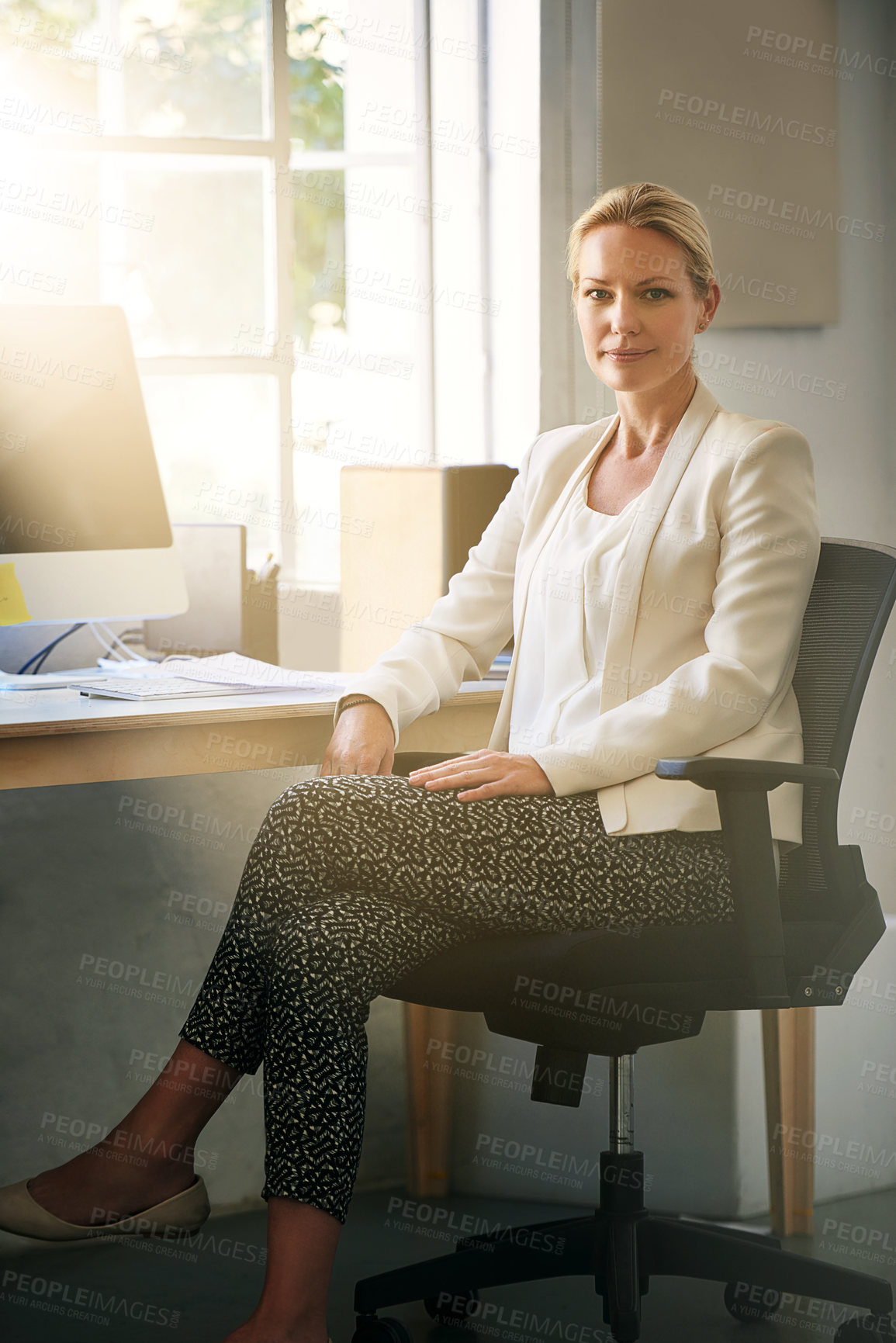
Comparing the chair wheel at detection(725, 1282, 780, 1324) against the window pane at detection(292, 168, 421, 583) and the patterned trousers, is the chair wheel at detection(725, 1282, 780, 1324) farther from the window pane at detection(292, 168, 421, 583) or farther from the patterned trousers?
the window pane at detection(292, 168, 421, 583)

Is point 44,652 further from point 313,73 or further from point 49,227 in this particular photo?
point 313,73

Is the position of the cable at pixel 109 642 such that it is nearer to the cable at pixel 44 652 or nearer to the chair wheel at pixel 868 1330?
the cable at pixel 44 652

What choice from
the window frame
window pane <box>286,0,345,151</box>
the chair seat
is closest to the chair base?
the chair seat

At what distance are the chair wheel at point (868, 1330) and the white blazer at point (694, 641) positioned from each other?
0.62m

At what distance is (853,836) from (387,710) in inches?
45.4

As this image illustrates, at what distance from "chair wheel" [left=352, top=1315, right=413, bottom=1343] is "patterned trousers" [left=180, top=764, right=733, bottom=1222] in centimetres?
30

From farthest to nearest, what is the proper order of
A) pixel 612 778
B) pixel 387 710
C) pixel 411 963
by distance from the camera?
pixel 387 710
pixel 612 778
pixel 411 963

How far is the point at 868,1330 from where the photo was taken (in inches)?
65.3

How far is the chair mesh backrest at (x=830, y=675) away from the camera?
1597 millimetres

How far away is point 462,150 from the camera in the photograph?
3473mm

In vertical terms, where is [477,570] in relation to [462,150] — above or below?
below

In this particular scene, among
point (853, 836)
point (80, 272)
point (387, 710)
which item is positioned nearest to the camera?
point (387, 710)

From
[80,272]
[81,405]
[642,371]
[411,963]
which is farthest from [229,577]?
[80,272]

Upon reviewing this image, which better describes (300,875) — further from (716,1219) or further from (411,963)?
(716,1219)
